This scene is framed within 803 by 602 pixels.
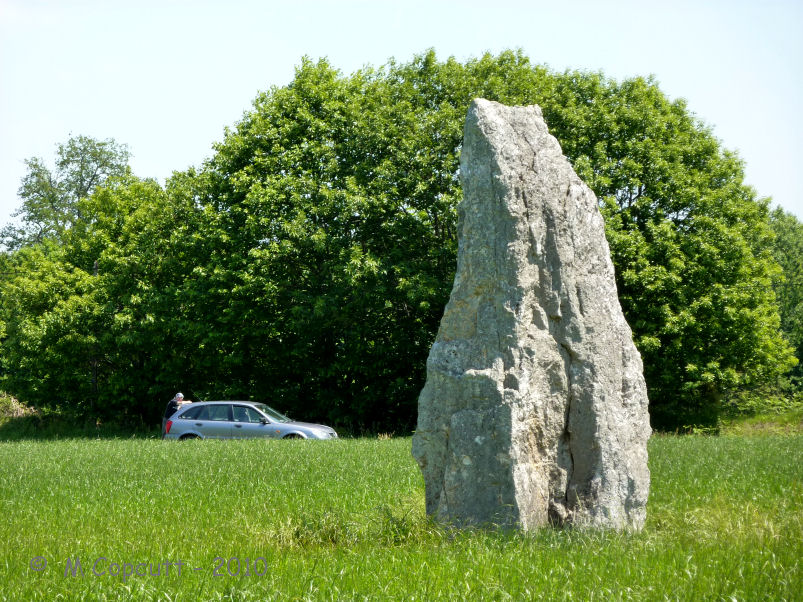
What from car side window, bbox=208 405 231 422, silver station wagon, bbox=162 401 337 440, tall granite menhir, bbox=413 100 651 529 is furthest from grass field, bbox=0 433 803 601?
car side window, bbox=208 405 231 422

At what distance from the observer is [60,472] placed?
499 inches

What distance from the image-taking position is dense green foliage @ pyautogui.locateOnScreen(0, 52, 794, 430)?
77.8 ft

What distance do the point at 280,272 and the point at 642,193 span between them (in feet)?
43.3

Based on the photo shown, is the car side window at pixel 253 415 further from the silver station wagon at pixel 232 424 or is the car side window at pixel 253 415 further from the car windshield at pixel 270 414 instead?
the car windshield at pixel 270 414

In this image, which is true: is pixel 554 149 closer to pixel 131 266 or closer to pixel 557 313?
pixel 557 313

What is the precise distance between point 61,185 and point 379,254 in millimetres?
34421

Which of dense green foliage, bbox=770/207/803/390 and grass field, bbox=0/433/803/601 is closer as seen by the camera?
grass field, bbox=0/433/803/601

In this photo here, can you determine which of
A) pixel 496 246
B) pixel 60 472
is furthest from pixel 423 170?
pixel 496 246

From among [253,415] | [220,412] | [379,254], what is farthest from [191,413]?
[379,254]

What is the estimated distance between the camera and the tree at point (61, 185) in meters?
49.0

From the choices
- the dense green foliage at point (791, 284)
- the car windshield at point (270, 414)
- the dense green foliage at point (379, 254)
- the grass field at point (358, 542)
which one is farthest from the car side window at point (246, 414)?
the dense green foliage at point (791, 284)

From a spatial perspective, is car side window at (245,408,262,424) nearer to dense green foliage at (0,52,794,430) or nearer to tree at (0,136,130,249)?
dense green foliage at (0,52,794,430)

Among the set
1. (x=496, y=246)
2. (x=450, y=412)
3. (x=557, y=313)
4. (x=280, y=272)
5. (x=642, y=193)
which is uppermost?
(x=642, y=193)

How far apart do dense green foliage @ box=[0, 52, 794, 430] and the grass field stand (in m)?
12.4
